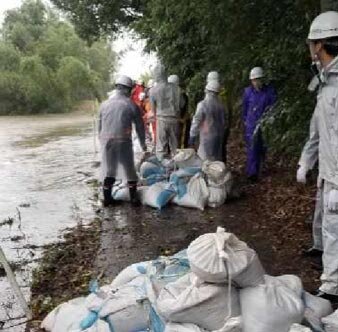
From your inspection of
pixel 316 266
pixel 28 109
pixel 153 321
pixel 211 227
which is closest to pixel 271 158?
pixel 211 227

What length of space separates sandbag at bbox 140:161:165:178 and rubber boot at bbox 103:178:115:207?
2.66 feet

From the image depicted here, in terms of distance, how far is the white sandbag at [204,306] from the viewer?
3123mm

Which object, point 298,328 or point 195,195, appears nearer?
point 298,328

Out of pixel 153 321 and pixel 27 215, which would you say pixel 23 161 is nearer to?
pixel 27 215

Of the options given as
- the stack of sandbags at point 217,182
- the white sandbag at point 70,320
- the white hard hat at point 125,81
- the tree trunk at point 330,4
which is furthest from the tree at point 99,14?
the white sandbag at point 70,320

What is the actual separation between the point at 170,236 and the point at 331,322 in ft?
11.3

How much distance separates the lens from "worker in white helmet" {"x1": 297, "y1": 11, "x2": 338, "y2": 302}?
408 cm

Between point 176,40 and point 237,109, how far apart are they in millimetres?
1997

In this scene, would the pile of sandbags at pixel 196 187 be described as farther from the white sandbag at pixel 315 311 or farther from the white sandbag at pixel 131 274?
the white sandbag at pixel 315 311

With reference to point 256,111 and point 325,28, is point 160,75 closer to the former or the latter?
point 256,111

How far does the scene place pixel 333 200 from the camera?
4004 mm

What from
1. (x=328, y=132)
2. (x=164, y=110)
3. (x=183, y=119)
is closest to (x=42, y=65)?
(x=183, y=119)

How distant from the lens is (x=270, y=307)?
3.03 metres

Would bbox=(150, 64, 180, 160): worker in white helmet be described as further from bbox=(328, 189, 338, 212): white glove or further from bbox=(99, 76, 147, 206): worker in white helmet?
bbox=(328, 189, 338, 212): white glove
